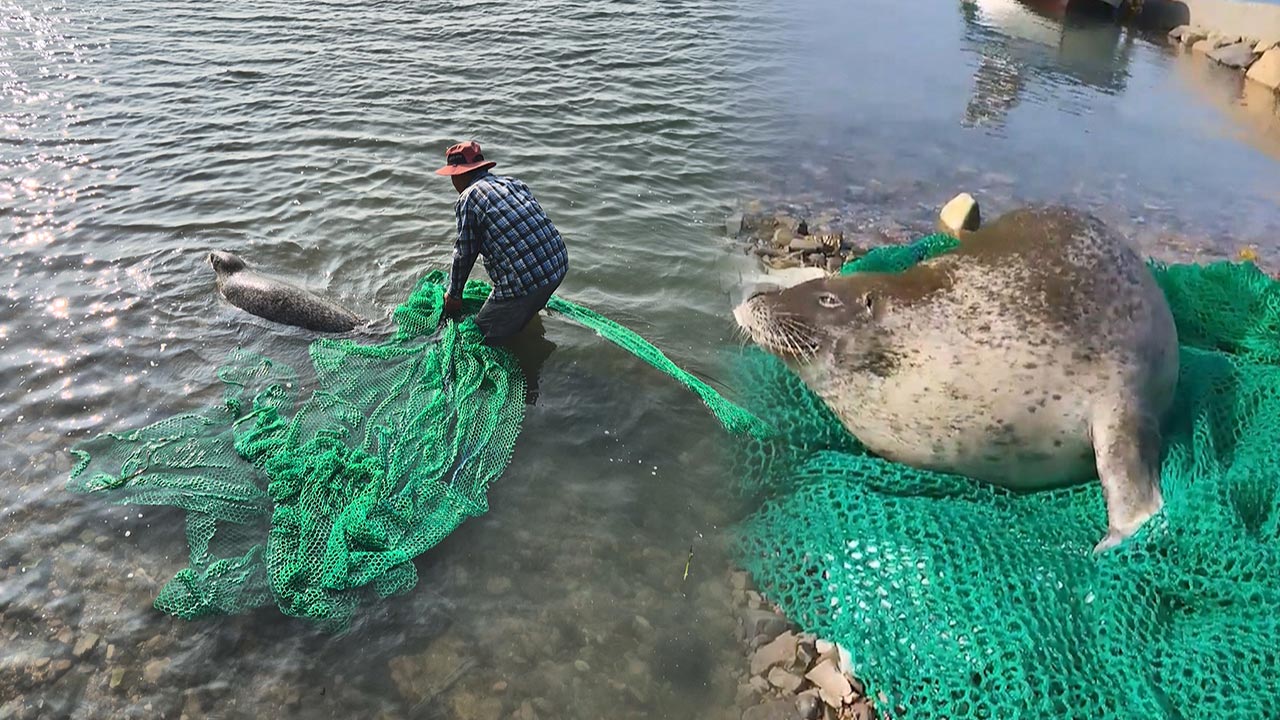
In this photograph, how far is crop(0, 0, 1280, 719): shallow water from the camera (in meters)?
3.90

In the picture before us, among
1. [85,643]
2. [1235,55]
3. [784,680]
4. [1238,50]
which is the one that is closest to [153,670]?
[85,643]

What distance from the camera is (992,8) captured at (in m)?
20.8

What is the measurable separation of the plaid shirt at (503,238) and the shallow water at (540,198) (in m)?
0.78

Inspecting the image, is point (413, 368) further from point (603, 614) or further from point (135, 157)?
point (135, 157)

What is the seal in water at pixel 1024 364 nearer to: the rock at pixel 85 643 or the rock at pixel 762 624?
the rock at pixel 762 624

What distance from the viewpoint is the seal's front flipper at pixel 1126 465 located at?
3.62 meters

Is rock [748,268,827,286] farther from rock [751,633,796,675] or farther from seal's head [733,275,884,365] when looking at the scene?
rock [751,633,796,675]

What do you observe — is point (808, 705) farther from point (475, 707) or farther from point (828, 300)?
point (828, 300)

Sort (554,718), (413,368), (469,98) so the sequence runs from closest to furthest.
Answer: (554,718) → (413,368) → (469,98)

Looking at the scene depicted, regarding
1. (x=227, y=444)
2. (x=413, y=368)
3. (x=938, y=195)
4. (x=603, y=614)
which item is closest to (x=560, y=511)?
(x=603, y=614)

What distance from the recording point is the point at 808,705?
357cm

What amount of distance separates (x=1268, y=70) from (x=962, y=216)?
39.8ft

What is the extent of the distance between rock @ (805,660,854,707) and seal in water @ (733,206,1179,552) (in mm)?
1257

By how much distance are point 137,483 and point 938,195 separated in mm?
8984
